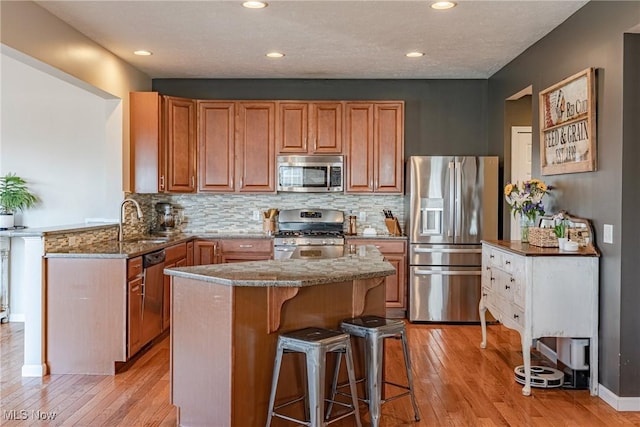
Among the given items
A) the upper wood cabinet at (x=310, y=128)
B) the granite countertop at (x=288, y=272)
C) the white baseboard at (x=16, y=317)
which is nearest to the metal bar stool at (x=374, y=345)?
the granite countertop at (x=288, y=272)

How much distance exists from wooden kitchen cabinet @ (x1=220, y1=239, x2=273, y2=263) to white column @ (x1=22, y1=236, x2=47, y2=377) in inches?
87.0

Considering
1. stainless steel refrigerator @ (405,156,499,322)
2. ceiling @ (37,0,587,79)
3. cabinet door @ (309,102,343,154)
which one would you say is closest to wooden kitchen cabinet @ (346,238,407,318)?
stainless steel refrigerator @ (405,156,499,322)

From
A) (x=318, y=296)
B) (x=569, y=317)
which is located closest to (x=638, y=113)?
(x=569, y=317)

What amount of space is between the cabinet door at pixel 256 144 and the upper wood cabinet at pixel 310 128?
0.11 metres

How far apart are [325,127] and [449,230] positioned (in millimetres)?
1734

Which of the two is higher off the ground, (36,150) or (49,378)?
(36,150)

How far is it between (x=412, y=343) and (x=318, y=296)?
7.42ft

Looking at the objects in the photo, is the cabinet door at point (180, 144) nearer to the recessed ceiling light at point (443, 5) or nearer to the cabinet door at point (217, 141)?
the cabinet door at point (217, 141)

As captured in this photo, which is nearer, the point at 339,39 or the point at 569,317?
the point at 569,317

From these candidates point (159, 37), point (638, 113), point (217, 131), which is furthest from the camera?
point (217, 131)

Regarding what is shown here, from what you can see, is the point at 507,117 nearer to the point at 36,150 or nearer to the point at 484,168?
the point at 484,168

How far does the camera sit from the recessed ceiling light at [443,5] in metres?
3.88

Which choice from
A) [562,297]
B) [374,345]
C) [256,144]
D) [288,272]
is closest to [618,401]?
[562,297]

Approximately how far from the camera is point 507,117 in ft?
19.4
